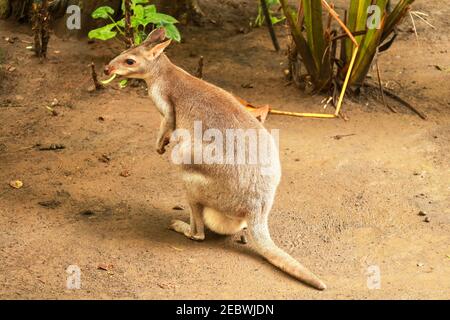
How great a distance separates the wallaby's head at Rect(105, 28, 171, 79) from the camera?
5.59 meters

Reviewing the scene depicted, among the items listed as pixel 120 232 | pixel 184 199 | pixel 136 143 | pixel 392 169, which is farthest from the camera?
pixel 136 143

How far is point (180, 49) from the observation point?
892 centimetres

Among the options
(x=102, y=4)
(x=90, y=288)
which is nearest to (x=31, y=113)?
(x=102, y=4)

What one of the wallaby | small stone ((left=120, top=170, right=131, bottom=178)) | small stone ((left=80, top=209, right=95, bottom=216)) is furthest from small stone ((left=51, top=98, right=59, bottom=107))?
the wallaby

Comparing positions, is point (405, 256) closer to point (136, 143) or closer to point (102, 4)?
point (136, 143)

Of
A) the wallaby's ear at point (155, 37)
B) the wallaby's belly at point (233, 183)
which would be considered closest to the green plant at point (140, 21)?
the wallaby's ear at point (155, 37)

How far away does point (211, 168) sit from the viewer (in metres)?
5.27

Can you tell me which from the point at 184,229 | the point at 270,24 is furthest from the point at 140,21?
the point at 184,229

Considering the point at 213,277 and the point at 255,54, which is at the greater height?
the point at 213,277

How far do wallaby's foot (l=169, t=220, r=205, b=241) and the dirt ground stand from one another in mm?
53

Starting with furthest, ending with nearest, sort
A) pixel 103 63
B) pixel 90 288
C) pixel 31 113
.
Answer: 1. pixel 103 63
2. pixel 31 113
3. pixel 90 288

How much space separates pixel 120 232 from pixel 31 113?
2563 millimetres

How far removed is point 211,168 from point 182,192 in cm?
107

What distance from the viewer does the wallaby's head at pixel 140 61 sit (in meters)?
5.59
